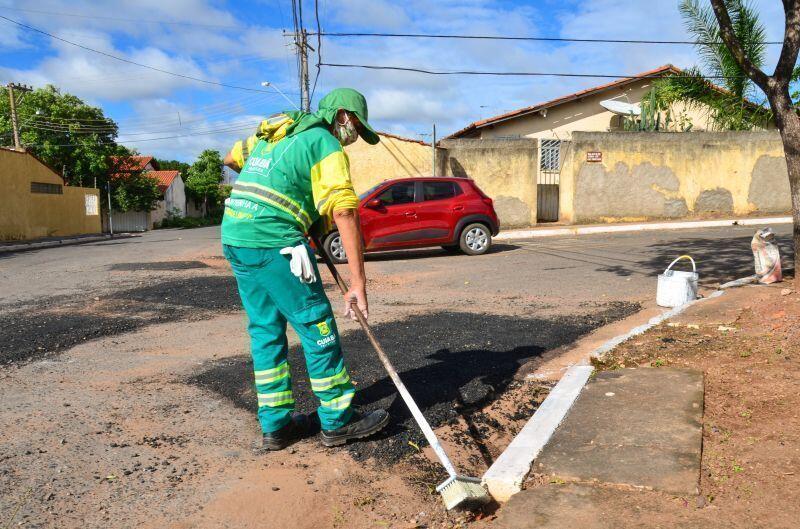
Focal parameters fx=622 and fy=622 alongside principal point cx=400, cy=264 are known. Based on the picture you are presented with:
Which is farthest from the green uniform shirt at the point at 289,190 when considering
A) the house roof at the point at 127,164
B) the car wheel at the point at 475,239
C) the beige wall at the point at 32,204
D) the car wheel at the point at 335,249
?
the house roof at the point at 127,164

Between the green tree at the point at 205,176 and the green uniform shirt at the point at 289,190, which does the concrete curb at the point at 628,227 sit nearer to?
the green uniform shirt at the point at 289,190

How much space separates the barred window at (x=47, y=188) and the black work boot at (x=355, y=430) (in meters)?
27.6

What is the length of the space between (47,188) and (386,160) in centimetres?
1772

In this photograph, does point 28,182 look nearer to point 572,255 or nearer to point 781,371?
point 572,255

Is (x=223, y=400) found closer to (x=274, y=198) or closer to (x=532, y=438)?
(x=274, y=198)

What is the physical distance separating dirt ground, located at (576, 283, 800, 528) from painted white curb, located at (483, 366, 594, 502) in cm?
42

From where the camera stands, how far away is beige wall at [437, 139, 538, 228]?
17703 millimetres

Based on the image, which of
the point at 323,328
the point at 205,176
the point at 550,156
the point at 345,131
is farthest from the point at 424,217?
the point at 205,176

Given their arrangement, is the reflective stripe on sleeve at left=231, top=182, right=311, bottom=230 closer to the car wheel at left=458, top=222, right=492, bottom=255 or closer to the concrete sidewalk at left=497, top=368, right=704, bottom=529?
the concrete sidewalk at left=497, top=368, right=704, bottom=529

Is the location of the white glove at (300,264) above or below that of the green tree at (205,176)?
below

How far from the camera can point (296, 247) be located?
10.3ft

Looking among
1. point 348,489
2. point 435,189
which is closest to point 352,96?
point 348,489

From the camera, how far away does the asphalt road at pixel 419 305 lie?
4406 millimetres

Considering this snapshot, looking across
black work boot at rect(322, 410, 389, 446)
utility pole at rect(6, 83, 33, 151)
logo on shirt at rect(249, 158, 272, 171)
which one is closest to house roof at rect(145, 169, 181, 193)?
utility pole at rect(6, 83, 33, 151)
